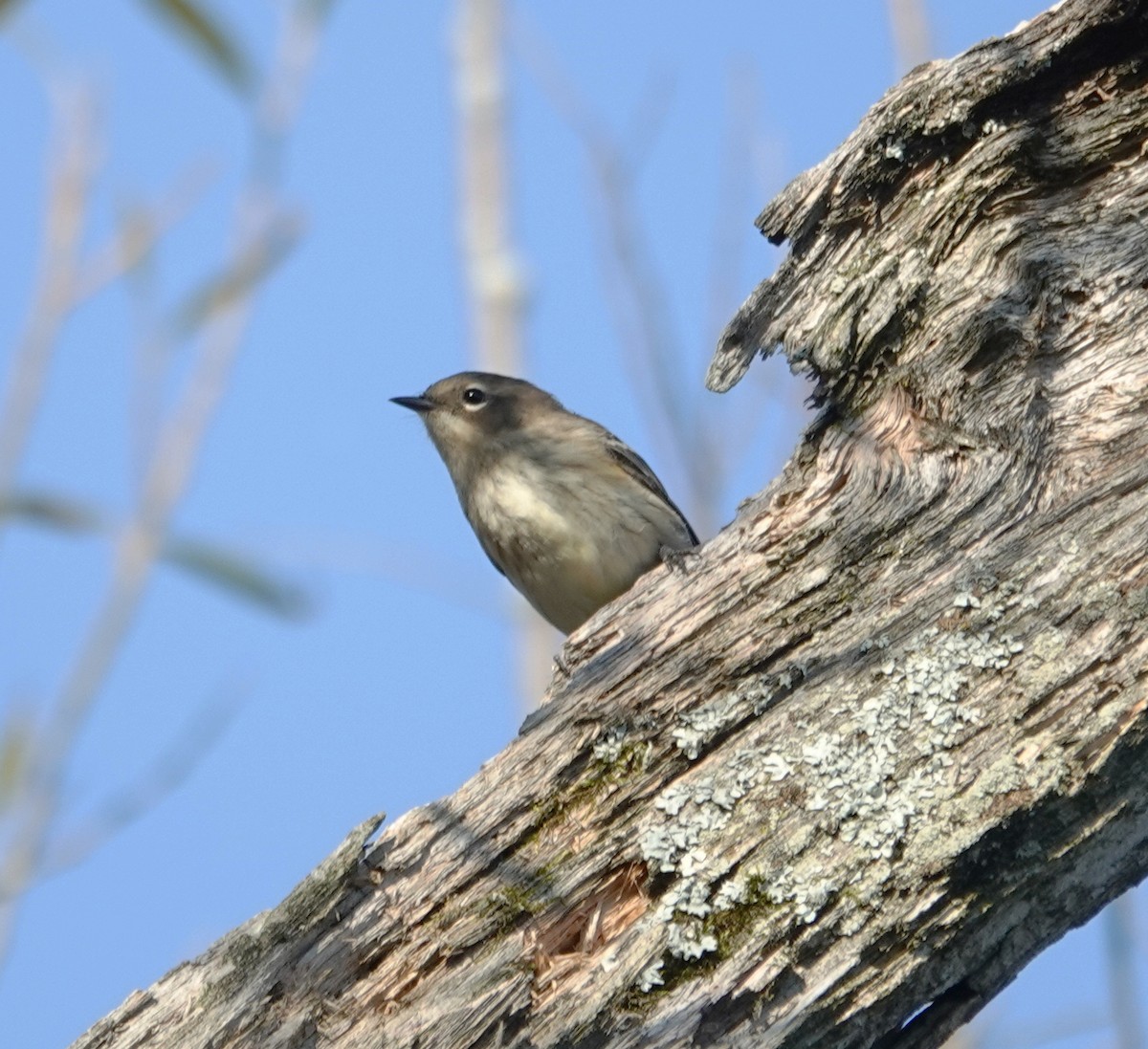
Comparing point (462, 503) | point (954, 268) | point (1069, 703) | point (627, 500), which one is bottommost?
point (1069, 703)

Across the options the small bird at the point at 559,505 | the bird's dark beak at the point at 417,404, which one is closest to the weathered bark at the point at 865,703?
the small bird at the point at 559,505

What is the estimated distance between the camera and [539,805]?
3871 mm

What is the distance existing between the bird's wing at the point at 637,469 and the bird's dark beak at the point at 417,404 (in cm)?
113

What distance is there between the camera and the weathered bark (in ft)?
11.2

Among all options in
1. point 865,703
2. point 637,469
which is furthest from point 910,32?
point 865,703

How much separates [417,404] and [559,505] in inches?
57.1

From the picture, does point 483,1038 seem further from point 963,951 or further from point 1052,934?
point 1052,934

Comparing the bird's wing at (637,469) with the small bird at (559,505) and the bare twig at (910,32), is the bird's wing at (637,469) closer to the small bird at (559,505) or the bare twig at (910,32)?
the small bird at (559,505)

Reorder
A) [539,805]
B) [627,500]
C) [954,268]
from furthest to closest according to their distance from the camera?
[627,500]
[954,268]
[539,805]

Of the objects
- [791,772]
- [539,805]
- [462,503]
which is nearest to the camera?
[791,772]

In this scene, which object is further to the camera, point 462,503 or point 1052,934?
point 462,503

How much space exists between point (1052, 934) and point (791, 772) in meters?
0.68

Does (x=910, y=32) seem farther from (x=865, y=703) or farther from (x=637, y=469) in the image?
(x=865, y=703)

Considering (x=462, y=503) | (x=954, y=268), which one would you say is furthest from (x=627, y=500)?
(x=954, y=268)
